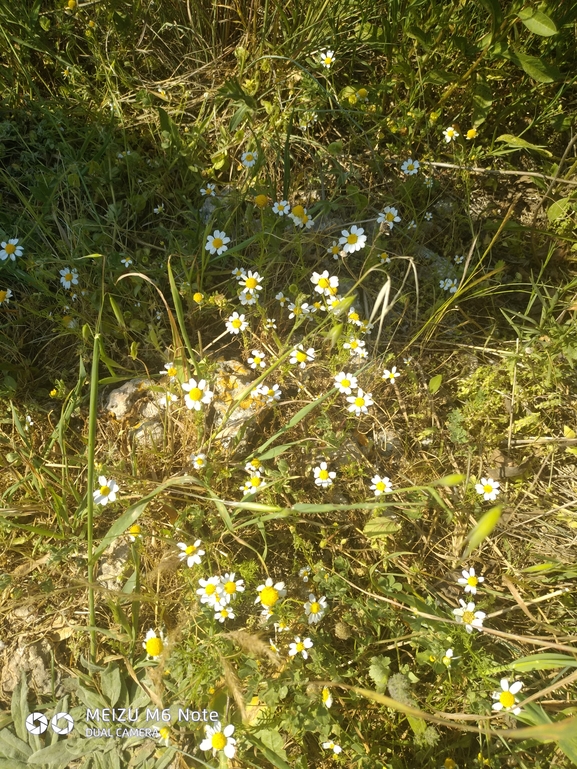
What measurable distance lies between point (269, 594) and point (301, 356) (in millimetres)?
896

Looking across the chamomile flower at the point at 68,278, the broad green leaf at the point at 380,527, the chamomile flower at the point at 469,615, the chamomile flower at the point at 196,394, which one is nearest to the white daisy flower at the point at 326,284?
the chamomile flower at the point at 196,394

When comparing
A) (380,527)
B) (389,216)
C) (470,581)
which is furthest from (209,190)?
(470,581)

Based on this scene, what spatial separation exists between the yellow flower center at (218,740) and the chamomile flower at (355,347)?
1419 mm

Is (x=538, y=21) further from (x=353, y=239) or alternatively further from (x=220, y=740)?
(x=220, y=740)

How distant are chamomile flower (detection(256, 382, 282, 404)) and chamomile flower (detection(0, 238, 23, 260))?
1289 millimetres

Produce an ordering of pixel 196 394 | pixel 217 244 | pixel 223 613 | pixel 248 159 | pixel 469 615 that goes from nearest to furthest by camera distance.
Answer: pixel 223 613, pixel 469 615, pixel 196 394, pixel 217 244, pixel 248 159

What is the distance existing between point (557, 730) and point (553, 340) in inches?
62.4

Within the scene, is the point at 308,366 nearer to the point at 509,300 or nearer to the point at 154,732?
the point at 509,300

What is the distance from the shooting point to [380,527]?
1.89m

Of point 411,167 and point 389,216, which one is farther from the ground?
point 411,167

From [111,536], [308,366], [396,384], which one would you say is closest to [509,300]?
[396,384]

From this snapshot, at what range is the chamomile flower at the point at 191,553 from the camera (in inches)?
67.2

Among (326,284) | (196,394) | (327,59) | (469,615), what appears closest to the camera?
(469,615)

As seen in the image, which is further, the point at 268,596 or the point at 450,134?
the point at 450,134
